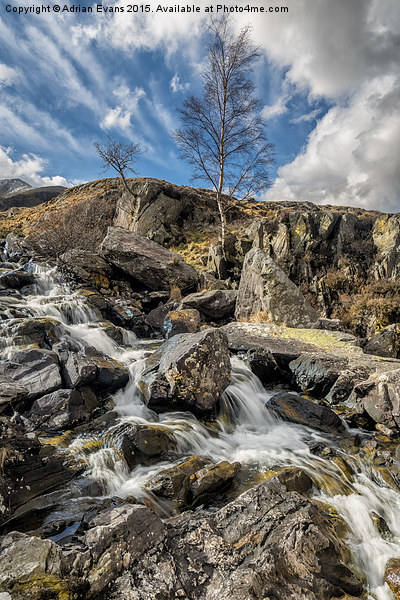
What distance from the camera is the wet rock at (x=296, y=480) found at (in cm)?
400

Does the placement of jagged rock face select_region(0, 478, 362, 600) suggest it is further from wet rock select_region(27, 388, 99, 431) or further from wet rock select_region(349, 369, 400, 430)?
wet rock select_region(349, 369, 400, 430)

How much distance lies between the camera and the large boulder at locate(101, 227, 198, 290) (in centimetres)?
1411

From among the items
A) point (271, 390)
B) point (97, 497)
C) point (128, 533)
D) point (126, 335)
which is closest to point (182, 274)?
point (126, 335)

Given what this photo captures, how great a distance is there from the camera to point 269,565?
227cm

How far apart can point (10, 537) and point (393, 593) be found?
3.67m

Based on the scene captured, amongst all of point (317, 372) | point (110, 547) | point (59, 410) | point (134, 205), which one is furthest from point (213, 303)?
point (134, 205)

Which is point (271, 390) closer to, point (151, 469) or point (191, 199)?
point (151, 469)

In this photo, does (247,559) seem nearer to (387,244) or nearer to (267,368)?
(267,368)

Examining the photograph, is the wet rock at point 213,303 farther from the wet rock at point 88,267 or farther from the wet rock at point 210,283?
the wet rock at point 88,267

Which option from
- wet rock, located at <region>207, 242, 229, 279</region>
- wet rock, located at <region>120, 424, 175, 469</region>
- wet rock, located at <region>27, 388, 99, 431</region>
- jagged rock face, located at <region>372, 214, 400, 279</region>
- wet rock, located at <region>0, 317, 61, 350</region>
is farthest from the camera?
wet rock, located at <region>207, 242, 229, 279</region>

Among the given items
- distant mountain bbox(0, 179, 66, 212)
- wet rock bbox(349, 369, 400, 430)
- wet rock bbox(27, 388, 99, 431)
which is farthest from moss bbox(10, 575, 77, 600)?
distant mountain bbox(0, 179, 66, 212)

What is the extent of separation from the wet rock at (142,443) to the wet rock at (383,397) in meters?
4.61

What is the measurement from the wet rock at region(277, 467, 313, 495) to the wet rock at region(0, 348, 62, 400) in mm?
4460

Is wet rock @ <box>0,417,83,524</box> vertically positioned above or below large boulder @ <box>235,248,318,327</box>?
below
